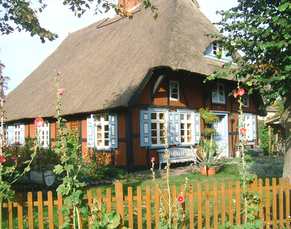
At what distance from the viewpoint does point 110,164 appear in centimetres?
1010

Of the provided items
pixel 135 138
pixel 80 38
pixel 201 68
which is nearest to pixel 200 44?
pixel 201 68

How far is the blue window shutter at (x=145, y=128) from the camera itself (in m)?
9.79

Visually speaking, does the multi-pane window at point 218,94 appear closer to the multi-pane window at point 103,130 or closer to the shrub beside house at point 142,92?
the shrub beside house at point 142,92

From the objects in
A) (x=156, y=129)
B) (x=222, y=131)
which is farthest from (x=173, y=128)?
(x=222, y=131)

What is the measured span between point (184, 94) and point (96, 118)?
368 centimetres

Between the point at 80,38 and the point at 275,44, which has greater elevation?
the point at 80,38

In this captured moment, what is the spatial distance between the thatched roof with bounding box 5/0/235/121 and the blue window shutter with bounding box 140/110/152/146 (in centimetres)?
122

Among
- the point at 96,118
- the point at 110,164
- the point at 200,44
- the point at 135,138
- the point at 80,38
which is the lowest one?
the point at 110,164

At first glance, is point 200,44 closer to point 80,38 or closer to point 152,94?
point 152,94

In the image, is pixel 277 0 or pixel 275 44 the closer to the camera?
pixel 275 44

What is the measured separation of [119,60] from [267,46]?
8.26 m

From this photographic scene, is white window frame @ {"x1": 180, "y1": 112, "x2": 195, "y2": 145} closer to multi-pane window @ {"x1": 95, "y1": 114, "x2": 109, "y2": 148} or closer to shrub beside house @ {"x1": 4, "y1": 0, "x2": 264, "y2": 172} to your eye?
shrub beside house @ {"x1": 4, "y1": 0, "x2": 264, "y2": 172}

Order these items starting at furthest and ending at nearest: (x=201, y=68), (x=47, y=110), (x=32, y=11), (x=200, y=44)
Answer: (x=47, y=110) < (x=200, y=44) < (x=201, y=68) < (x=32, y=11)

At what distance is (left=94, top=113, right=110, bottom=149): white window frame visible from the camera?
10564mm
